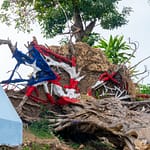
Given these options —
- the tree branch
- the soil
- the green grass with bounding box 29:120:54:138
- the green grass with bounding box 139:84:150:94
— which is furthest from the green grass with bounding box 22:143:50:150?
the green grass with bounding box 139:84:150:94

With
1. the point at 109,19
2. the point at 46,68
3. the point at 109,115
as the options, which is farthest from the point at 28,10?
the point at 109,115

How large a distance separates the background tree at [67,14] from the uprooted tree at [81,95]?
448cm

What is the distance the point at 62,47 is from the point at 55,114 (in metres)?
1.97

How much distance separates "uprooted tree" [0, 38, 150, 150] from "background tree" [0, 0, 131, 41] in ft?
14.7

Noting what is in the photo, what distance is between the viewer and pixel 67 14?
59.3 feet

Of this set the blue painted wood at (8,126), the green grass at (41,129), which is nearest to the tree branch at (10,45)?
the green grass at (41,129)

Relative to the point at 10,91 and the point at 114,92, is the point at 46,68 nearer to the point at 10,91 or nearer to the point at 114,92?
the point at 10,91

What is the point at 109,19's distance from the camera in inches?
695

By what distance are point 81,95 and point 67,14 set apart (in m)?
6.60

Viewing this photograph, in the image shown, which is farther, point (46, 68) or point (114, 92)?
point (114, 92)

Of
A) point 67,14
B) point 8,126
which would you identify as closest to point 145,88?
point 67,14

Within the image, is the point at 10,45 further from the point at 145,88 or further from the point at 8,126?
the point at 145,88

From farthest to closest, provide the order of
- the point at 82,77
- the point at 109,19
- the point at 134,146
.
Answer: the point at 109,19 < the point at 82,77 < the point at 134,146

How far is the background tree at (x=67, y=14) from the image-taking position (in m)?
17.3
